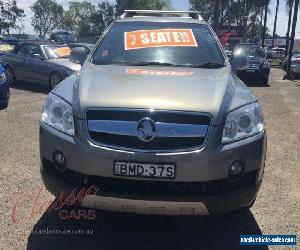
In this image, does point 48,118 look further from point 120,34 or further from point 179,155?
point 120,34

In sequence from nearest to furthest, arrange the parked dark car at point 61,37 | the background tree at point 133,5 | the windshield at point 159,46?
the windshield at point 159,46
the parked dark car at point 61,37
the background tree at point 133,5

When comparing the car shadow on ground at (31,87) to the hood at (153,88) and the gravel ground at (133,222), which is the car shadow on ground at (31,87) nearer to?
the gravel ground at (133,222)

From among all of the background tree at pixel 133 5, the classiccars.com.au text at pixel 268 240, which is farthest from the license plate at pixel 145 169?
the background tree at pixel 133 5

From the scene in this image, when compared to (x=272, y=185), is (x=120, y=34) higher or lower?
higher

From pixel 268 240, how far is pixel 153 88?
1.57 m

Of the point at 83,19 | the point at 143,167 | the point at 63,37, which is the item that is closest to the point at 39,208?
the point at 143,167

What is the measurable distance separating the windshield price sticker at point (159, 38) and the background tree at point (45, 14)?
276 ft

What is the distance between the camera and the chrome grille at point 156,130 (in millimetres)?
3145

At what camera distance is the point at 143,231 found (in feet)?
12.4

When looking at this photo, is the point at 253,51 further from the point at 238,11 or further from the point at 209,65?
the point at 238,11

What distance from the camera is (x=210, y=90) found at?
3543 millimetres

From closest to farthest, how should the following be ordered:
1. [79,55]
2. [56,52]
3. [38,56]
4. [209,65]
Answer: [209,65]
[79,55]
[38,56]
[56,52]

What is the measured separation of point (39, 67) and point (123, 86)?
9.54 meters

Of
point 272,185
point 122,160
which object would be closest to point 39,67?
point 272,185
